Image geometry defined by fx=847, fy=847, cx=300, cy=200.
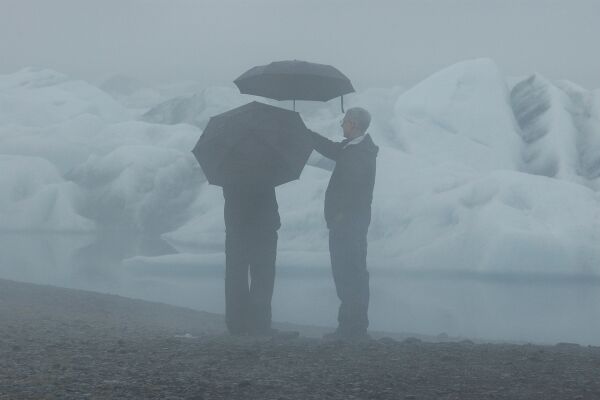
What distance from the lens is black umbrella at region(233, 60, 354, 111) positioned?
5.61 meters

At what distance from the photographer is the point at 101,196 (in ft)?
71.2

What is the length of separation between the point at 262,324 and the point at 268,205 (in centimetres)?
82

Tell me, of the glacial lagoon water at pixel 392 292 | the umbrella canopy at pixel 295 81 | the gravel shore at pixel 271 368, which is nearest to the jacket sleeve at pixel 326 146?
the umbrella canopy at pixel 295 81

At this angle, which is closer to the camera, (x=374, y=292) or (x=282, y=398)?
(x=282, y=398)

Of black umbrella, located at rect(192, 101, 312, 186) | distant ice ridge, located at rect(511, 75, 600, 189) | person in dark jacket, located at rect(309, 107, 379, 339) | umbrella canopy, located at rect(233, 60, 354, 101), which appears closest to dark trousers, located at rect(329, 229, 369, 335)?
person in dark jacket, located at rect(309, 107, 379, 339)

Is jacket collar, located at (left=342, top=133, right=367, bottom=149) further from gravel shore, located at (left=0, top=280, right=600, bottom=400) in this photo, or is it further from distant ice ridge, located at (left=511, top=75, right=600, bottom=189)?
distant ice ridge, located at (left=511, top=75, right=600, bottom=189)

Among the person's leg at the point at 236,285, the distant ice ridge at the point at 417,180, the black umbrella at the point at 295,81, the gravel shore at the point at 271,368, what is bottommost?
the gravel shore at the point at 271,368

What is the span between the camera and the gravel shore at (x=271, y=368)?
3.22m

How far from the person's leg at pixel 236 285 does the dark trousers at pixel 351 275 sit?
60cm

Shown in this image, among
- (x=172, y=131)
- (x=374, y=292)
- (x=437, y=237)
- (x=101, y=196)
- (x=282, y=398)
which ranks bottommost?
(x=282, y=398)

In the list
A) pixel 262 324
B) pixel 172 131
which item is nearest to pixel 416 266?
pixel 262 324

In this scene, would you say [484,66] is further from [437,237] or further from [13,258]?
[13,258]

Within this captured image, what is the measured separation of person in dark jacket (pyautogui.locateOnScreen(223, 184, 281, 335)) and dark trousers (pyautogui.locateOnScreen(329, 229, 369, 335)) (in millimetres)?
438

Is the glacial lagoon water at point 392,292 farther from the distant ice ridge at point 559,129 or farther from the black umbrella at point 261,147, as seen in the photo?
the distant ice ridge at point 559,129
